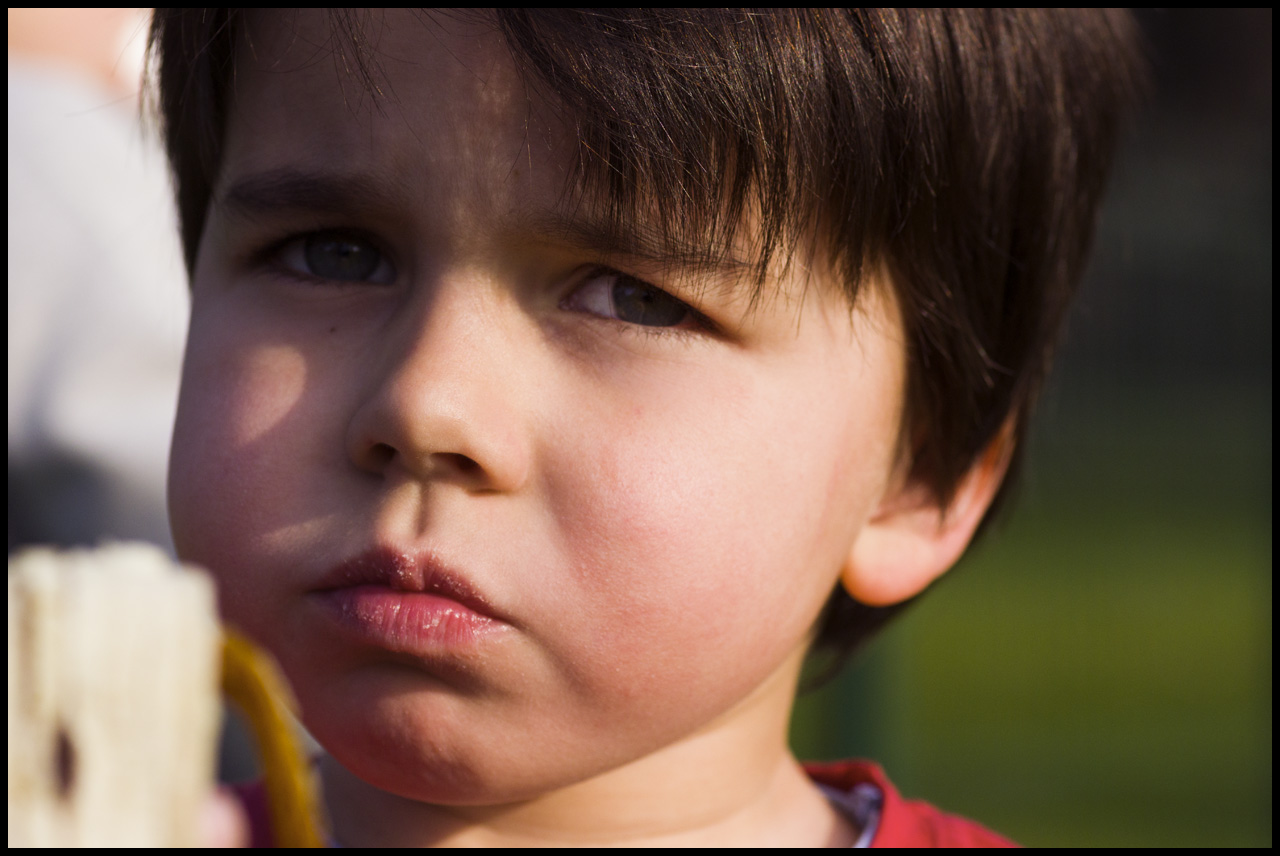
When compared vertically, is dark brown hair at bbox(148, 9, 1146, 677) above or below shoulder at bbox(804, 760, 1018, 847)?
above

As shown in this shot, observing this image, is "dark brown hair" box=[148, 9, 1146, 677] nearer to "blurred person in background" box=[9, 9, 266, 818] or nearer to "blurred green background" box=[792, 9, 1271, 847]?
"blurred person in background" box=[9, 9, 266, 818]

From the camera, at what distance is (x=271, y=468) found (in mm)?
895

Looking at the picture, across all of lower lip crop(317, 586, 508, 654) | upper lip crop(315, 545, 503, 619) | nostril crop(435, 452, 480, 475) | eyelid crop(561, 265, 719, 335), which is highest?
eyelid crop(561, 265, 719, 335)

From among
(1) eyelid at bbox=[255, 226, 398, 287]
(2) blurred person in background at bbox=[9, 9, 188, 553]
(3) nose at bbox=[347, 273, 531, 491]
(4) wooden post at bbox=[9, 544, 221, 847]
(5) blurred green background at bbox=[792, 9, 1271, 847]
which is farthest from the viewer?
(5) blurred green background at bbox=[792, 9, 1271, 847]

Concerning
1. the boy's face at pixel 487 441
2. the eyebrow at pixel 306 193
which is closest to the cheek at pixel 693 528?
the boy's face at pixel 487 441

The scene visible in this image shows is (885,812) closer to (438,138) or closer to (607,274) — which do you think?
(607,274)

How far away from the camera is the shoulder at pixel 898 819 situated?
1.19 m

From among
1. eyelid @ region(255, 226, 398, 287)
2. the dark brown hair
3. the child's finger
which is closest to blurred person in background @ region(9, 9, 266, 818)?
the dark brown hair

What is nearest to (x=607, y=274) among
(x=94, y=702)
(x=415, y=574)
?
(x=415, y=574)

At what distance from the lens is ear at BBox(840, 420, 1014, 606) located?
1.14 meters

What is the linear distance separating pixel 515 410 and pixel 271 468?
18 centimetres

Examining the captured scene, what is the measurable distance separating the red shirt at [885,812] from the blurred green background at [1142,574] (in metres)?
1.37

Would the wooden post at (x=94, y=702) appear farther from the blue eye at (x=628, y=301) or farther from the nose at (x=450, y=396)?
the blue eye at (x=628, y=301)

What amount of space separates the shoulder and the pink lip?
52 cm
